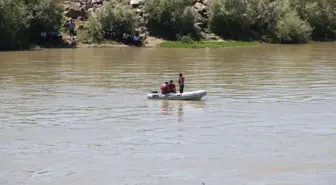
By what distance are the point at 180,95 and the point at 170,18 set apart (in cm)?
3535

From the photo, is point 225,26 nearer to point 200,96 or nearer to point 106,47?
point 106,47

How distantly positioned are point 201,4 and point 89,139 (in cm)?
5125

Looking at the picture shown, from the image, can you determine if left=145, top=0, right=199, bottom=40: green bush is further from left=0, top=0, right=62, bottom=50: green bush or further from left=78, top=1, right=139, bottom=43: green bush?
left=0, top=0, right=62, bottom=50: green bush

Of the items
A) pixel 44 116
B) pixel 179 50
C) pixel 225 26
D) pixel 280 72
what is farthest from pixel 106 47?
pixel 44 116

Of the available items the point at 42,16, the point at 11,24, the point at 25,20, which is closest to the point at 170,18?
the point at 42,16

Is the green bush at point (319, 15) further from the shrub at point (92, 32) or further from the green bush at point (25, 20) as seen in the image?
the green bush at point (25, 20)

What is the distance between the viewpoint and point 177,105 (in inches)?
1217

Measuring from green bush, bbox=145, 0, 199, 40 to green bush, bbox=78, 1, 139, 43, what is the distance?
362 cm

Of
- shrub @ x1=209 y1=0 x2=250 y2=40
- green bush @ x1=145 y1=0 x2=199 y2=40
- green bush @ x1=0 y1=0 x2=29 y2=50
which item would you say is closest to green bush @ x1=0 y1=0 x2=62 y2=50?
green bush @ x1=0 y1=0 x2=29 y2=50

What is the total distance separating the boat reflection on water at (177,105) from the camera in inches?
1145

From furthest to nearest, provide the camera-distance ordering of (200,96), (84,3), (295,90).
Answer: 1. (84,3)
2. (295,90)
3. (200,96)

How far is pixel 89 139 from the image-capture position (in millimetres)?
23297

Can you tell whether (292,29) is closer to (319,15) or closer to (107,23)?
(319,15)

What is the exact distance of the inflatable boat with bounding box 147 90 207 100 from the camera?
31878 mm
